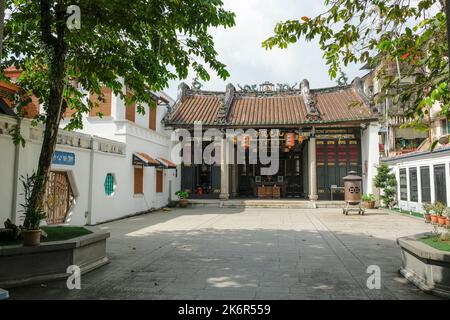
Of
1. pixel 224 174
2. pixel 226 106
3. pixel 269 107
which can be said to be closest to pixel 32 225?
pixel 224 174

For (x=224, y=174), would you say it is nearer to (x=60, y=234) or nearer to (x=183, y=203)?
(x=183, y=203)

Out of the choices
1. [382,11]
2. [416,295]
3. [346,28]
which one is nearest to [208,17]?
[346,28]

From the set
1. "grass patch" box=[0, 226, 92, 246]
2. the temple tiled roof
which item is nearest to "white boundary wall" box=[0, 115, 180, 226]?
"grass patch" box=[0, 226, 92, 246]

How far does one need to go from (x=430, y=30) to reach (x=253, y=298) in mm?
3578

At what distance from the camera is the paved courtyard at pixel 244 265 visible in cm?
432

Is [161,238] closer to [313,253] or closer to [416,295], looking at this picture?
[313,253]

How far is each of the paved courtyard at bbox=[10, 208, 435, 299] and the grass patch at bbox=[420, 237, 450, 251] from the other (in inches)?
25.6

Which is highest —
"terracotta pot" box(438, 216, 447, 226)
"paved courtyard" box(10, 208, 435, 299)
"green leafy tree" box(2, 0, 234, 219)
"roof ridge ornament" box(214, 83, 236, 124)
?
"roof ridge ornament" box(214, 83, 236, 124)

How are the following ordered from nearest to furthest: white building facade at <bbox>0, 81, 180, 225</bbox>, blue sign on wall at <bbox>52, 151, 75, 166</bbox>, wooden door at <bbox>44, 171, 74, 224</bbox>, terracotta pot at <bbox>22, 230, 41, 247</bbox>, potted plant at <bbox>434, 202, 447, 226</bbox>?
terracotta pot at <bbox>22, 230, 41, 247</bbox>
white building facade at <bbox>0, 81, 180, 225</bbox>
wooden door at <bbox>44, 171, 74, 224</bbox>
blue sign on wall at <bbox>52, 151, 75, 166</bbox>
potted plant at <bbox>434, 202, 447, 226</bbox>

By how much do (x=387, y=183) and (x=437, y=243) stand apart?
1182 centimetres

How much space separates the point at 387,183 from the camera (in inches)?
621

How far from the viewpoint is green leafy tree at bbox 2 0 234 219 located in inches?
207

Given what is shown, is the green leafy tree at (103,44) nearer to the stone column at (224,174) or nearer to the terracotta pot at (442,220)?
the terracotta pot at (442,220)

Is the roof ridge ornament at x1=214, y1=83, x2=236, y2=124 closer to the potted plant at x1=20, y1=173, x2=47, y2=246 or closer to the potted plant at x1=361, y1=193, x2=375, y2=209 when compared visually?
the potted plant at x1=361, y1=193, x2=375, y2=209
